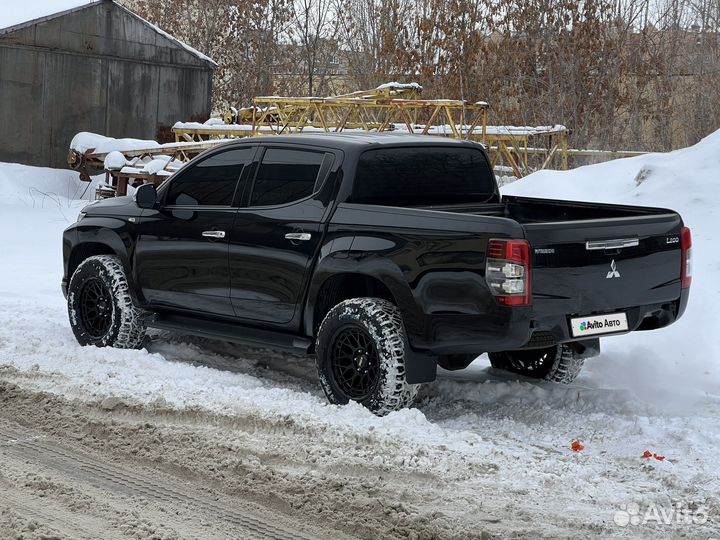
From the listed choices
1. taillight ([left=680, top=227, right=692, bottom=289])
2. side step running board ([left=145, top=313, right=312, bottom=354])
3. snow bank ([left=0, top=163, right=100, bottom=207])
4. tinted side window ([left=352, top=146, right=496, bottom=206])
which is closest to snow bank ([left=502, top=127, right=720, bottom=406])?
taillight ([left=680, top=227, right=692, bottom=289])

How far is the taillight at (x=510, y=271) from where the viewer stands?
6.00 meters

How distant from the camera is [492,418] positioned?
6809 mm

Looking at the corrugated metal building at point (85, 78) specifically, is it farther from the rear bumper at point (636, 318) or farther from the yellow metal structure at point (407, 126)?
the rear bumper at point (636, 318)

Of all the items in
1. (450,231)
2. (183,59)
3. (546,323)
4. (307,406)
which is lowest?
(307,406)

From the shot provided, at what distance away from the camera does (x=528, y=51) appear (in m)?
26.5

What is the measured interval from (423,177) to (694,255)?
466 cm

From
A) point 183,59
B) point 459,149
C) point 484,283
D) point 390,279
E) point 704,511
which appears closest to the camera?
point 704,511

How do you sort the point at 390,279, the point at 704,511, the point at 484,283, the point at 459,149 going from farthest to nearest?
the point at 459,149, the point at 390,279, the point at 484,283, the point at 704,511

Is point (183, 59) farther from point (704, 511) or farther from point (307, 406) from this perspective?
point (704, 511)

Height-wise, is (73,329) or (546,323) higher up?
(546,323)

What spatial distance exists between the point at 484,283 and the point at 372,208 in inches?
40.2

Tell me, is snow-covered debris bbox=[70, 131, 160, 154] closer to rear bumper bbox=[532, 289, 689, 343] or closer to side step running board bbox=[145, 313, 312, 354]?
side step running board bbox=[145, 313, 312, 354]

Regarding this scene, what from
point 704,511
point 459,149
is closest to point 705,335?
point 459,149

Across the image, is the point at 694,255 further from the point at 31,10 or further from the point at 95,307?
the point at 31,10
